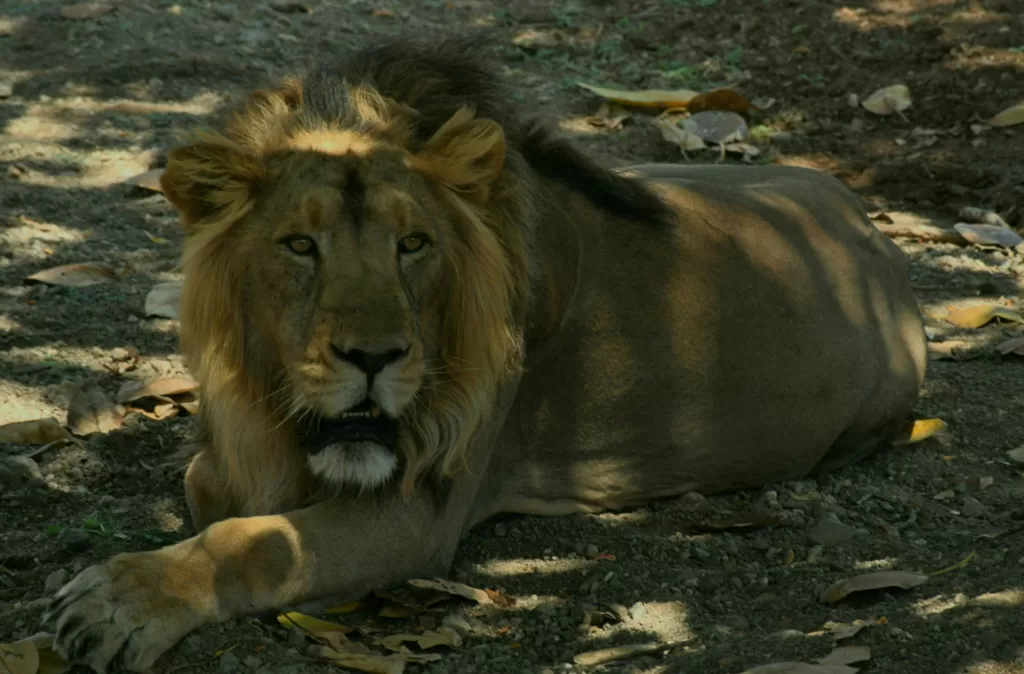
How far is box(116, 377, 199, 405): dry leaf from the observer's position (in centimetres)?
512

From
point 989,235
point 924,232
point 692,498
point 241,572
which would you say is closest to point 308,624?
point 241,572

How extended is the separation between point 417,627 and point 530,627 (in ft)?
0.96

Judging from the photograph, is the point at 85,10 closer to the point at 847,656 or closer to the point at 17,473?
the point at 17,473

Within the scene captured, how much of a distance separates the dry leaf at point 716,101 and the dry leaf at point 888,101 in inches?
30.7

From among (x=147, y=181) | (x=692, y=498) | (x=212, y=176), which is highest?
(x=212, y=176)

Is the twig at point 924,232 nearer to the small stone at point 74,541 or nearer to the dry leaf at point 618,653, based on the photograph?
the dry leaf at point 618,653

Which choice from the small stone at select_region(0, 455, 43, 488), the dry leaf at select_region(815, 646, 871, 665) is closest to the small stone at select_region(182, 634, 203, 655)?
the small stone at select_region(0, 455, 43, 488)

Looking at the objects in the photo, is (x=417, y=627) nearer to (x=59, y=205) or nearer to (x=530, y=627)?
(x=530, y=627)

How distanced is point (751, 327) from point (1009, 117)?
4152 mm

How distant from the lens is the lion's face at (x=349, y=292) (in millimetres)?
3783

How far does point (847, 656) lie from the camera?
3512 mm

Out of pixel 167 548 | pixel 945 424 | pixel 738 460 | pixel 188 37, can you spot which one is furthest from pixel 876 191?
pixel 167 548

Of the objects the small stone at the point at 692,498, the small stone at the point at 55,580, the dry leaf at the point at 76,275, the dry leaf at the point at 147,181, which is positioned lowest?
the small stone at the point at 692,498

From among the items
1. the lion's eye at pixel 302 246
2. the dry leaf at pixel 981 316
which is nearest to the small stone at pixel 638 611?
the lion's eye at pixel 302 246
